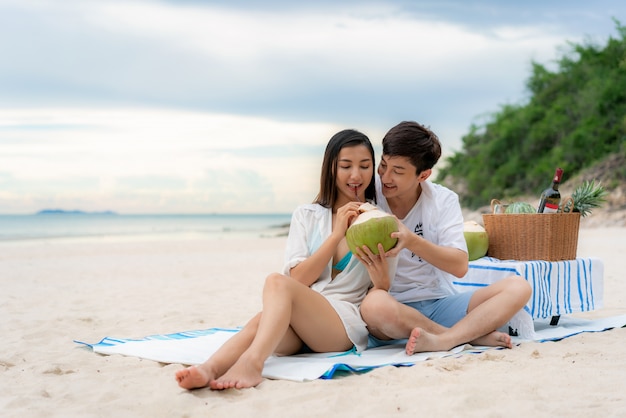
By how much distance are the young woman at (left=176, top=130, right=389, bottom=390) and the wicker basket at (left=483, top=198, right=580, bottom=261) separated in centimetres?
123

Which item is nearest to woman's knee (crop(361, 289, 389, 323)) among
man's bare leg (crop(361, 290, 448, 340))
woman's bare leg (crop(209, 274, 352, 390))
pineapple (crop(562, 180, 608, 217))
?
man's bare leg (crop(361, 290, 448, 340))

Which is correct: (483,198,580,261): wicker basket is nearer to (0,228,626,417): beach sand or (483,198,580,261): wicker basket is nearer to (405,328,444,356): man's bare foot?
(0,228,626,417): beach sand

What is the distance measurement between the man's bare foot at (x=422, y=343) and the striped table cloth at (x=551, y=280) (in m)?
0.83

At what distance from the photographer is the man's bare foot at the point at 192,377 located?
2.84 meters

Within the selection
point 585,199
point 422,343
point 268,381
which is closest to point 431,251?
point 422,343

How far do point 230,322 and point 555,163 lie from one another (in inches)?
747

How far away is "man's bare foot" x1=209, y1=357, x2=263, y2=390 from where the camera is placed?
2.86 metres

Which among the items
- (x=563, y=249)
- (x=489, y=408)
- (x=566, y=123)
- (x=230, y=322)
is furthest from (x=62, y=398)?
(x=566, y=123)

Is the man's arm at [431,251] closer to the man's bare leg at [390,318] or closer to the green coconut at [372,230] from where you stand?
the green coconut at [372,230]

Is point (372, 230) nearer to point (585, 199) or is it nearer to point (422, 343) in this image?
point (422, 343)

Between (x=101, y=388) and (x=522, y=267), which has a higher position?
(x=522, y=267)

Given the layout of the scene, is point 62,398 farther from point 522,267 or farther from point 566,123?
point 566,123

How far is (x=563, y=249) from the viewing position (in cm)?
438

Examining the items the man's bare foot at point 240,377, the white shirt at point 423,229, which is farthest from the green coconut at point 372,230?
the man's bare foot at point 240,377
